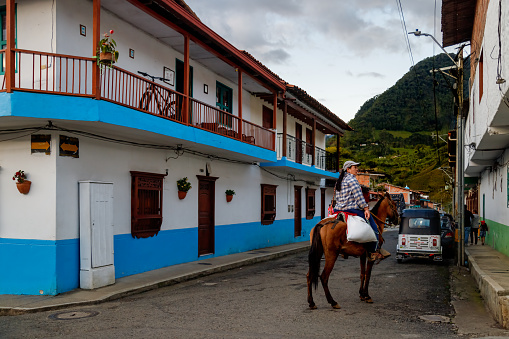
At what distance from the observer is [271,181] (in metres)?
21.2

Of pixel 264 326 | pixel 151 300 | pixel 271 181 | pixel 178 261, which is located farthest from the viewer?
pixel 271 181

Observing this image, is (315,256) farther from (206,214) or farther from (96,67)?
(206,214)

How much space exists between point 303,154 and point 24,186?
51.1ft

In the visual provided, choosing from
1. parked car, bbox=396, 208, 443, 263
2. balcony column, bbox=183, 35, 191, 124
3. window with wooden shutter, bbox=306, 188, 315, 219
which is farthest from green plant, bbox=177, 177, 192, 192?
window with wooden shutter, bbox=306, 188, 315, 219

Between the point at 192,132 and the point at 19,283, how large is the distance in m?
5.36

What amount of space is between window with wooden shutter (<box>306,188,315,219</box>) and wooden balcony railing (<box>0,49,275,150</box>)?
28.3ft

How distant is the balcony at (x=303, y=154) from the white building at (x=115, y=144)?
8.49 ft

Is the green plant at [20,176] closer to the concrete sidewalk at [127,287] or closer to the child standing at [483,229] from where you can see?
the concrete sidewalk at [127,287]

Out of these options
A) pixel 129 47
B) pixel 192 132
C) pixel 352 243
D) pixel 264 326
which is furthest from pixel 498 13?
pixel 129 47

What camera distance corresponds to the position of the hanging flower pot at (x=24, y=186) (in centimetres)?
970

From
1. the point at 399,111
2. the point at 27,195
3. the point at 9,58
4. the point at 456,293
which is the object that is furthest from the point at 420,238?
the point at 399,111

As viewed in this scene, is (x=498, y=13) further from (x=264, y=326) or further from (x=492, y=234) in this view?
(x=492, y=234)

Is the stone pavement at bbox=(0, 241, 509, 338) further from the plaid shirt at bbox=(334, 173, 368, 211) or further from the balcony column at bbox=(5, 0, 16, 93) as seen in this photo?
the balcony column at bbox=(5, 0, 16, 93)

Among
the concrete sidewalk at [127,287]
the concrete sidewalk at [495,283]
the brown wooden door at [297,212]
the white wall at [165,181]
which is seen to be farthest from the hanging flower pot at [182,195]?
the brown wooden door at [297,212]
